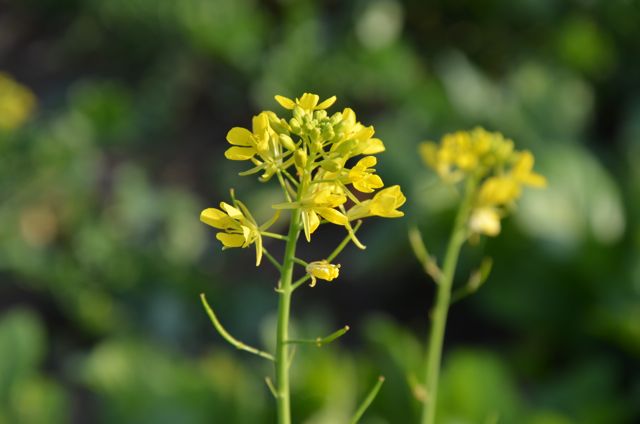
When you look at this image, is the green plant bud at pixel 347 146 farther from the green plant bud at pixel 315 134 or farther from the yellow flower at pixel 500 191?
the yellow flower at pixel 500 191

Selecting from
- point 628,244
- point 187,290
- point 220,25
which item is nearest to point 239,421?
point 187,290

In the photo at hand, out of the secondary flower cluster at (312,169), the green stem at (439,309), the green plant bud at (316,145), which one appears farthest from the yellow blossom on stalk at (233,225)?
the green stem at (439,309)

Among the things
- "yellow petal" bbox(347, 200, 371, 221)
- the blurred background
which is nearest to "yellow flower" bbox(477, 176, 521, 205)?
"yellow petal" bbox(347, 200, 371, 221)

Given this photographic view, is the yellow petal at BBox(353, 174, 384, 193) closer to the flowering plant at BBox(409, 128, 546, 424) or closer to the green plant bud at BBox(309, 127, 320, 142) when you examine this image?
the green plant bud at BBox(309, 127, 320, 142)

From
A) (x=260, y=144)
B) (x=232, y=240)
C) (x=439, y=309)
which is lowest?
(x=439, y=309)

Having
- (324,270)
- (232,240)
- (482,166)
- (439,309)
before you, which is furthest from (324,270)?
(482,166)

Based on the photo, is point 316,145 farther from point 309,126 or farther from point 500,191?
point 500,191
